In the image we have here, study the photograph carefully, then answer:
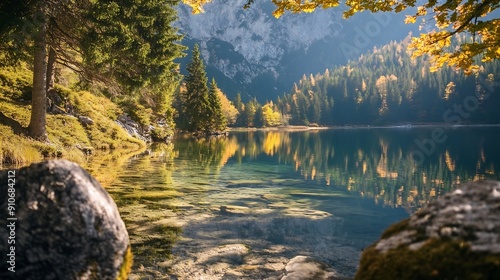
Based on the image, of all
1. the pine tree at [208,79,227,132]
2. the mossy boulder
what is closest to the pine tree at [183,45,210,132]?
the pine tree at [208,79,227,132]

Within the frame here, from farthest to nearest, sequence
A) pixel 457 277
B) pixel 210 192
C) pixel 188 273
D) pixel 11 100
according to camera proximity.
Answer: pixel 11 100, pixel 210 192, pixel 188 273, pixel 457 277

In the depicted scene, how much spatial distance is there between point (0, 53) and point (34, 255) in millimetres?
19231

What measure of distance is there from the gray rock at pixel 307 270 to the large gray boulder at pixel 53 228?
9.94 feet

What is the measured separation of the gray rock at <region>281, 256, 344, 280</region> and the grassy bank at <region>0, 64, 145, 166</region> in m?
12.8

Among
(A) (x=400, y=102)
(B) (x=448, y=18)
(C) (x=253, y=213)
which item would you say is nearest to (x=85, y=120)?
(C) (x=253, y=213)

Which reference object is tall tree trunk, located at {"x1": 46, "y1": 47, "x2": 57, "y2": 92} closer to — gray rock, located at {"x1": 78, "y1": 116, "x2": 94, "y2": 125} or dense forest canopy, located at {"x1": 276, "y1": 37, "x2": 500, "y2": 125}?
gray rock, located at {"x1": 78, "y1": 116, "x2": 94, "y2": 125}

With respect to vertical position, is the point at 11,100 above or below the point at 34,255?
above

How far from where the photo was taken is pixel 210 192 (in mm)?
13906

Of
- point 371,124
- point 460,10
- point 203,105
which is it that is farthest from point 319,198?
point 371,124

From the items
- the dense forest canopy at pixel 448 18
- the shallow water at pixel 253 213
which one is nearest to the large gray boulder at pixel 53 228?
the shallow water at pixel 253 213

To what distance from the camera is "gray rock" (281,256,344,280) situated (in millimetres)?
5820

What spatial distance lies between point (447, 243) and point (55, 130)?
23.4 metres

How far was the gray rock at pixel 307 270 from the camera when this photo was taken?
19.1 ft

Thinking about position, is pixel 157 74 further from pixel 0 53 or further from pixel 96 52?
pixel 0 53
